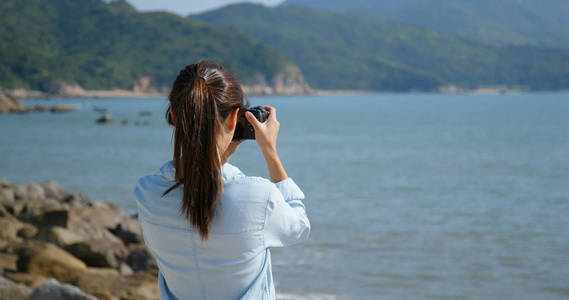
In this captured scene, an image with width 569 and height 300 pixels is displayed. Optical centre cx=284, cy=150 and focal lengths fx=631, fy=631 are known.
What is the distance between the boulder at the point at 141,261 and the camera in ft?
25.7

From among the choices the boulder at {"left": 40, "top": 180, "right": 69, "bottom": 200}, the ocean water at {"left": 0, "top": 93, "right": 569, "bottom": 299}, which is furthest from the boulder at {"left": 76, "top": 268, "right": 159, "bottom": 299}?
the boulder at {"left": 40, "top": 180, "right": 69, "bottom": 200}

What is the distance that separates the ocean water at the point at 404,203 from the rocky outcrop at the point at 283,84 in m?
113

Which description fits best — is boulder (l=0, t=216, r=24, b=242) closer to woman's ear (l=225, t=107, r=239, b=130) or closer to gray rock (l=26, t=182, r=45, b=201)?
gray rock (l=26, t=182, r=45, b=201)

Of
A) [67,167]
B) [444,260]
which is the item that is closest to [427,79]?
[67,167]

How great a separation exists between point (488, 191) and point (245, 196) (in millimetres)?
17955

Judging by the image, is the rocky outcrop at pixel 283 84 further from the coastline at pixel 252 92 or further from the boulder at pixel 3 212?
the boulder at pixel 3 212

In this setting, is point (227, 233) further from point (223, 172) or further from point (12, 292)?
point (12, 292)

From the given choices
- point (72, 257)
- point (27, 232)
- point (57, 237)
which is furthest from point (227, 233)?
point (27, 232)

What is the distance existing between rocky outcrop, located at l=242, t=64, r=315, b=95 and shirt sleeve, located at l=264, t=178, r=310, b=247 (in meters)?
147

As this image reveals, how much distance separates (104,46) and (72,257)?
5570 inches

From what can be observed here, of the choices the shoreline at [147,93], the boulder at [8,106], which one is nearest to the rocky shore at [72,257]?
the shoreline at [147,93]

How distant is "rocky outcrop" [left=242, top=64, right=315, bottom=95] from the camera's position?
15388cm

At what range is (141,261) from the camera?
7887 mm

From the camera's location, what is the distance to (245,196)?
5.39 feet
